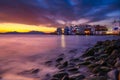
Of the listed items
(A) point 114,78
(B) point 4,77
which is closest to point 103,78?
(A) point 114,78

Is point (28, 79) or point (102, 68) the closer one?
point (102, 68)

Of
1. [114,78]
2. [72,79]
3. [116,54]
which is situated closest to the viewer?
[114,78]

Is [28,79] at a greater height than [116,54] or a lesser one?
lesser

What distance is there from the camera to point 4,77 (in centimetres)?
755

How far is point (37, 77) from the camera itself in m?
7.27

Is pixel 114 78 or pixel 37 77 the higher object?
pixel 114 78

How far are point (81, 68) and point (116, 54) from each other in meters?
1.89

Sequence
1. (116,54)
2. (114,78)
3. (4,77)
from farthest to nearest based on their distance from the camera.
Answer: (116,54), (4,77), (114,78)

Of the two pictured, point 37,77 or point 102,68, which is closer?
point 102,68

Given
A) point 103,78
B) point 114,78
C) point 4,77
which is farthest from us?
point 4,77

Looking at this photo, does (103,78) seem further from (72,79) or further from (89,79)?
(72,79)

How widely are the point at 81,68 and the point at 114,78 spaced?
2.85 metres

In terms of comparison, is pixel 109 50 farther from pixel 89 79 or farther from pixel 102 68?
pixel 89 79

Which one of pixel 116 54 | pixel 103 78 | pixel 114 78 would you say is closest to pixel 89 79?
pixel 103 78
